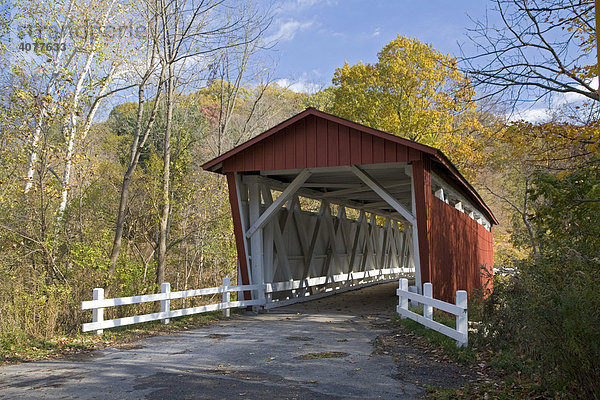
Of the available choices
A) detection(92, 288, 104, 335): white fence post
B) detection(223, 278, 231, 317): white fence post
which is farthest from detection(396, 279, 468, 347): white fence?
detection(92, 288, 104, 335): white fence post

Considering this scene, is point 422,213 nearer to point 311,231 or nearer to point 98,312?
point 311,231

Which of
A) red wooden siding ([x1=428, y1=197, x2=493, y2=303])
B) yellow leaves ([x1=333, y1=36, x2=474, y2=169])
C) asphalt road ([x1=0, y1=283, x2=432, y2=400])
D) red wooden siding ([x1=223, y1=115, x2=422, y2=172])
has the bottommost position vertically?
asphalt road ([x1=0, y1=283, x2=432, y2=400])

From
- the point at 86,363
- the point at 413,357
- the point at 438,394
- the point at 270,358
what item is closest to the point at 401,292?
the point at 413,357

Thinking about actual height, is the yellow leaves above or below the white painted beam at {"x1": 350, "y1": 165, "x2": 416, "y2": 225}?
above

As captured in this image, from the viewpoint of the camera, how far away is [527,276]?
598 centimetres

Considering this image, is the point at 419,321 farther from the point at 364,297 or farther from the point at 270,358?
the point at 364,297

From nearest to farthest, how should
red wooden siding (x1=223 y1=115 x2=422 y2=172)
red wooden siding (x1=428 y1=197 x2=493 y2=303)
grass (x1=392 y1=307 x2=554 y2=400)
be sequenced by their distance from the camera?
grass (x1=392 y1=307 x2=554 y2=400) → red wooden siding (x1=223 y1=115 x2=422 y2=172) → red wooden siding (x1=428 y1=197 x2=493 y2=303)

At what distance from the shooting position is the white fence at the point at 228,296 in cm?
838

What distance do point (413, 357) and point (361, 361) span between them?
0.74 meters

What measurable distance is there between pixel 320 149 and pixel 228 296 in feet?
12.0

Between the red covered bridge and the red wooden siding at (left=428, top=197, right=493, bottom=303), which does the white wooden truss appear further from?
the red wooden siding at (left=428, top=197, right=493, bottom=303)

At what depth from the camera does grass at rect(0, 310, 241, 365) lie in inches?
277

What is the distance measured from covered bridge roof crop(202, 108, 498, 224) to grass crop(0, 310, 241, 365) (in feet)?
13.3

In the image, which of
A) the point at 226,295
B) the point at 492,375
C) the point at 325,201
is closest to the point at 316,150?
the point at 226,295
